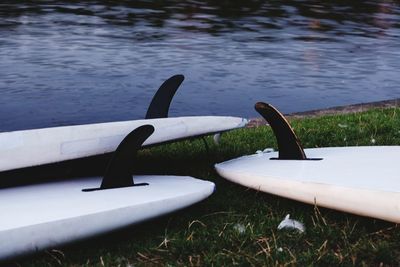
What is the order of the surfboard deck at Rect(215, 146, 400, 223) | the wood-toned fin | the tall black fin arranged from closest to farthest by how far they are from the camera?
1. the surfboard deck at Rect(215, 146, 400, 223)
2. the wood-toned fin
3. the tall black fin

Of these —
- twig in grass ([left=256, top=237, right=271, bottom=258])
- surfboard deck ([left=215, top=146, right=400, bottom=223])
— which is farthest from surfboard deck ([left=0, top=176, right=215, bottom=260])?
twig in grass ([left=256, top=237, right=271, bottom=258])

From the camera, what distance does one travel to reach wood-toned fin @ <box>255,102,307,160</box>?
4.53 metres

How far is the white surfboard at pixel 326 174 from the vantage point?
3.75 meters

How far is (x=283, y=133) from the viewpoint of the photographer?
460 centimetres

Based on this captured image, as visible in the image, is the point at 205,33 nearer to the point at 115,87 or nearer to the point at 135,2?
the point at 115,87

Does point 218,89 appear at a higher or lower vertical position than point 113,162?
lower

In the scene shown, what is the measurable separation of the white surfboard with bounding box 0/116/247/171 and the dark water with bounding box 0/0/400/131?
418 cm

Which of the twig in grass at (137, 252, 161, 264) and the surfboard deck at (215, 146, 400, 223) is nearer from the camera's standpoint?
the twig in grass at (137, 252, 161, 264)

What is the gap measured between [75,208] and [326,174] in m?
1.40

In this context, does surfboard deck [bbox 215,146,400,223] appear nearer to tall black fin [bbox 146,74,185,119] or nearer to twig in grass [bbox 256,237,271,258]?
twig in grass [bbox 256,237,271,258]

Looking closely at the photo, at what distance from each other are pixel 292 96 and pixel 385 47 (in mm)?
5553

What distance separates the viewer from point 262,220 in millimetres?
3971

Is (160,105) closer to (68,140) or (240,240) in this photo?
(68,140)

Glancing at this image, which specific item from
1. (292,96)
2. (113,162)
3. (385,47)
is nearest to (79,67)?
(292,96)
